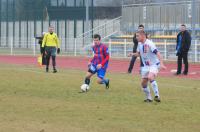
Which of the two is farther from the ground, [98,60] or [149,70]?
[98,60]

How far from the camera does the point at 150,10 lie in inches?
1850

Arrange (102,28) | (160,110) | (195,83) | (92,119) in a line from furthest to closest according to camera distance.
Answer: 1. (102,28)
2. (195,83)
3. (160,110)
4. (92,119)

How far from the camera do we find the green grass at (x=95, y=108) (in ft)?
37.0

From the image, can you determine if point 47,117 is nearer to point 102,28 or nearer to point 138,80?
point 138,80

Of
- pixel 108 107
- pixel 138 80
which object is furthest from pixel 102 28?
pixel 108 107

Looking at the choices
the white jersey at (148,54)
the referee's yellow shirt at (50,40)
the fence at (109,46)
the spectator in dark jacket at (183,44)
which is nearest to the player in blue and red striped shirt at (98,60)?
the white jersey at (148,54)

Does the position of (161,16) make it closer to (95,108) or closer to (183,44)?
(183,44)

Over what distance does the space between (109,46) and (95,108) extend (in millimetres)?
30167

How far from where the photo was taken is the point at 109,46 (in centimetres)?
4400

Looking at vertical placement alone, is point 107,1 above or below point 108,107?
above

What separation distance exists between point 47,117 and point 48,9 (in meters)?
47.5

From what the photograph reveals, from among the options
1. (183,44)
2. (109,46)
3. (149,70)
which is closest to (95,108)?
(149,70)

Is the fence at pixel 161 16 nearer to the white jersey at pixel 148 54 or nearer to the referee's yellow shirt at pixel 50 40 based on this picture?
the referee's yellow shirt at pixel 50 40

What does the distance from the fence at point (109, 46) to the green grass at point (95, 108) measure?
16797 millimetres
